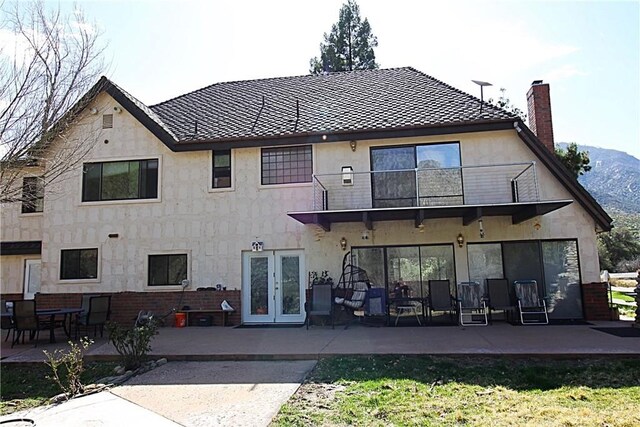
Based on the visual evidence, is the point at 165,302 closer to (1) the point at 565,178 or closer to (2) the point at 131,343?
(2) the point at 131,343

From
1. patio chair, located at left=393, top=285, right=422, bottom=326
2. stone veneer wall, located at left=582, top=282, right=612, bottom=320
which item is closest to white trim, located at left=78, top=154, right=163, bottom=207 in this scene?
patio chair, located at left=393, top=285, right=422, bottom=326

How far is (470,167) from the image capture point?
1150 cm

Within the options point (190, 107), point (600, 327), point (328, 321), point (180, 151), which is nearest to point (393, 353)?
point (328, 321)

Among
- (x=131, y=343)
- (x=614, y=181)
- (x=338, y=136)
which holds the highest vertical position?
(x=614, y=181)

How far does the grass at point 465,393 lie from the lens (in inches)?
180

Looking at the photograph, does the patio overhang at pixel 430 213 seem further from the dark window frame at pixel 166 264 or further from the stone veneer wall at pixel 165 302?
the dark window frame at pixel 166 264

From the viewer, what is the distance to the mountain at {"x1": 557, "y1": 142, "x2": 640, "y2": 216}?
208ft

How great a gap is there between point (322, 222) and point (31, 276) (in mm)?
10384

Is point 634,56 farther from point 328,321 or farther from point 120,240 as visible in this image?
point 120,240

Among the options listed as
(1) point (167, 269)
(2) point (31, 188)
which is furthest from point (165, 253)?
(2) point (31, 188)

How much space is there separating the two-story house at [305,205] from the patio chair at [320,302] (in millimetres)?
641

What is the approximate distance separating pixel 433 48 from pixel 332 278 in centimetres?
752

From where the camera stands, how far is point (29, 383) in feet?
22.8

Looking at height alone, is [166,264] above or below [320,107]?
below
